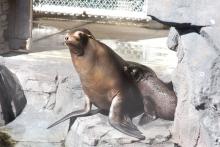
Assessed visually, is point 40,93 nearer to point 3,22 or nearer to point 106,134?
point 3,22

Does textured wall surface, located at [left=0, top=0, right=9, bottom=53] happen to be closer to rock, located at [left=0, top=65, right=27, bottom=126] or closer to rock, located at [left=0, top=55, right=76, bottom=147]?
rock, located at [left=0, top=55, right=76, bottom=147]

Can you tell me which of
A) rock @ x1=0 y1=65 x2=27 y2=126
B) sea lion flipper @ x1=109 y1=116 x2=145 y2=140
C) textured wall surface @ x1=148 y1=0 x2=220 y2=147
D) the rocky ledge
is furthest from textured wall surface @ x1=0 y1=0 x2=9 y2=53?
textured wall surface @ x1=148 y1=0 x2=220 y2=147

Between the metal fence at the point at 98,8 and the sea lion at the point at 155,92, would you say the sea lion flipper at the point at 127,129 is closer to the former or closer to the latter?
the sea lion at the point at 155,92

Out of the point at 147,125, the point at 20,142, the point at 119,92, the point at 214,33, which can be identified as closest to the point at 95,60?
the point at 119,92

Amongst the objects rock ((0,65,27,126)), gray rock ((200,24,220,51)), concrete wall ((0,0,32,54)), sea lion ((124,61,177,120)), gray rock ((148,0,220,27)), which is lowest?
rock ((0,65,27,126))

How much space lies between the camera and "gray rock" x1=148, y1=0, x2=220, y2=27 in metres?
3.42

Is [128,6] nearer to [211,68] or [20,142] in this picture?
[20,142]

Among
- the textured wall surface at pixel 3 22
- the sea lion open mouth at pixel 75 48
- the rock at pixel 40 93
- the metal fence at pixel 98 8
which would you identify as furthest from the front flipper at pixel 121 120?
the metal fence at pixel 98 8

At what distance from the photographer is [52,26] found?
1023cm

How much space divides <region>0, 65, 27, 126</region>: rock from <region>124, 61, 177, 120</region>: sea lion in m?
1.75

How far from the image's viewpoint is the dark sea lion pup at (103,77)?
17.8 ft

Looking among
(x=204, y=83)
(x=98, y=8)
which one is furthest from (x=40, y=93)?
(x=98, y=8)

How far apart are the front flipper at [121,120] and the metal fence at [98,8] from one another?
17.4ft

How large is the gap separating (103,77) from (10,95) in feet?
6.03
